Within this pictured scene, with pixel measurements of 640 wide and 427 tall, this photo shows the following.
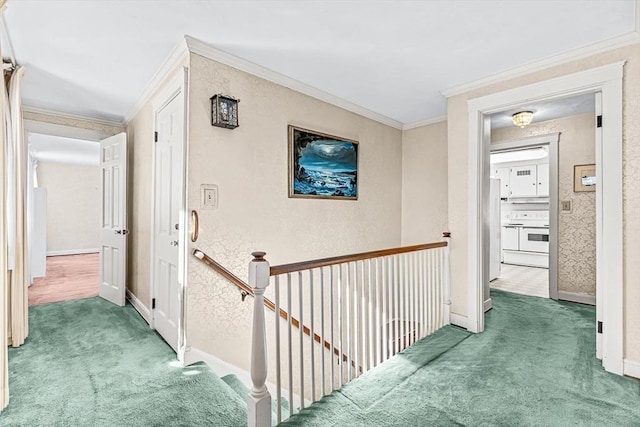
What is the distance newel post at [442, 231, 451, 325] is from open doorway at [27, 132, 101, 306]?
200 inches

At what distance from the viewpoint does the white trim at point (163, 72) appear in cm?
243

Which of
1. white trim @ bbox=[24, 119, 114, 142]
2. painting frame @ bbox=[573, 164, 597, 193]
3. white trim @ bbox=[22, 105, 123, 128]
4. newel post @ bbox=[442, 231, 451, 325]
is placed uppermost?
white trim @ bbox=[22, 105, 123, 128]

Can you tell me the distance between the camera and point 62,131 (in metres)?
4.00

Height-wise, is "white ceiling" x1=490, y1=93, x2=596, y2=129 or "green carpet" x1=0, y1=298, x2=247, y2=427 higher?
"white ceiling" x1=490, y1=93, x2=596, y2=129

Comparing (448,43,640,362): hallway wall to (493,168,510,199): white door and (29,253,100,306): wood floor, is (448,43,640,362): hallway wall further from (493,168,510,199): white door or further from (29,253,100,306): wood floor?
(29,253,100,306): wood floor

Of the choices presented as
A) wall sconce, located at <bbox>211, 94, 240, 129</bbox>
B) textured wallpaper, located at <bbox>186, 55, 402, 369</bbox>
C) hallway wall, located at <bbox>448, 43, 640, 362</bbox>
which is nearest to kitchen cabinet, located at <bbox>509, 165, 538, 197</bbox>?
hallway wall, located at <bbox>448, 43, 640, 362</bbox>

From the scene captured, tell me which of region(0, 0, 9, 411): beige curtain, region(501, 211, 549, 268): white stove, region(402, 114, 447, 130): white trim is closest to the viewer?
region(0, 0, 9, 411): beige curtain

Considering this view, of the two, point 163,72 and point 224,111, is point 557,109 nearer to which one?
point 224,111

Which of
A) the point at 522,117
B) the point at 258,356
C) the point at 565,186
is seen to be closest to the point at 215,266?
the point at 258,356

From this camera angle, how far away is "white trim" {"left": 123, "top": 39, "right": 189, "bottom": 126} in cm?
243

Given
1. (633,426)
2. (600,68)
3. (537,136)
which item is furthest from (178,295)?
(537,136)

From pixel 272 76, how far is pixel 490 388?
3.03 m

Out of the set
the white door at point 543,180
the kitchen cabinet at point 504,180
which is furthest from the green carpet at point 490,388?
the kitchen cabinet at point 504,180

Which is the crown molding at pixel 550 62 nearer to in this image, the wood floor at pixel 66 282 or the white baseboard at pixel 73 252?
the wood floor at pixel 66 282
